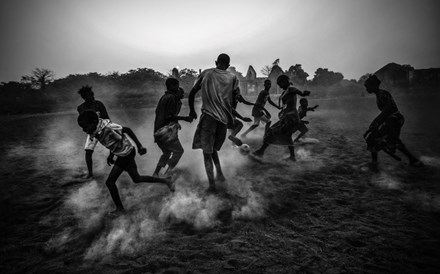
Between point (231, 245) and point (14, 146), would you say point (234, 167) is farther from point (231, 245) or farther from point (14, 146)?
point (14, 146)

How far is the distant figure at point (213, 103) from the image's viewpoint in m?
3.62

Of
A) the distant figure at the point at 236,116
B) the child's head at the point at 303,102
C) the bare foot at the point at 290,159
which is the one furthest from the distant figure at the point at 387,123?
the distant figure at the point at 236,116

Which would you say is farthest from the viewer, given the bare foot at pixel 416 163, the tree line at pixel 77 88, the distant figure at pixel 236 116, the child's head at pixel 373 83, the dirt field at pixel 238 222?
the tree line at pixel 77 88

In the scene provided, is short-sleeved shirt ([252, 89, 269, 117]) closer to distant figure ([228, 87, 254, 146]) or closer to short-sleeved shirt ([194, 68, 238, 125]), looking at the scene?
distant figure ([228, 87, 254, 146])

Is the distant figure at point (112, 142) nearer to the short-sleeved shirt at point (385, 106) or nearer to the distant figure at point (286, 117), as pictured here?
the distant figure at point (286, 117)

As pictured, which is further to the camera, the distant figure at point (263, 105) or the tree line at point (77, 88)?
the tree line at point (77, 88)

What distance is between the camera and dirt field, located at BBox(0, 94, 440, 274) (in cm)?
220

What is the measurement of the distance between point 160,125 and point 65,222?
212 centimetres

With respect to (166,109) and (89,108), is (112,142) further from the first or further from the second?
(89,108)

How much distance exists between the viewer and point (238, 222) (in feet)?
9.48

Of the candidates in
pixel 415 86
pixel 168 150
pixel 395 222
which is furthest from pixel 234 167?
pixel 415 86

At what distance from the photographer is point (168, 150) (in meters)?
4.37

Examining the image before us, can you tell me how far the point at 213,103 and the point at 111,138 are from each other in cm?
168

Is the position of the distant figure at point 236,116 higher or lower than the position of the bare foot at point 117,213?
higher
